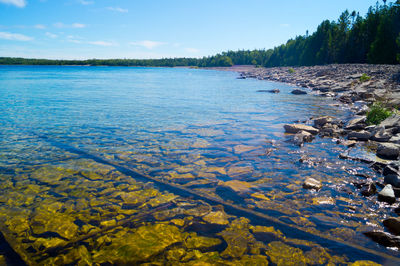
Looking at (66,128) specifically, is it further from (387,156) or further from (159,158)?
(387,156)

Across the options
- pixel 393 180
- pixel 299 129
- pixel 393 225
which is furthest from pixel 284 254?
pixel 299 129

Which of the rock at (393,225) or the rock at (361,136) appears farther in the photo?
the rock at (361,136)

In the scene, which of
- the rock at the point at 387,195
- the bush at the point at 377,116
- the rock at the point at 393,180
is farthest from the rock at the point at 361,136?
the rock at the point at 387,195

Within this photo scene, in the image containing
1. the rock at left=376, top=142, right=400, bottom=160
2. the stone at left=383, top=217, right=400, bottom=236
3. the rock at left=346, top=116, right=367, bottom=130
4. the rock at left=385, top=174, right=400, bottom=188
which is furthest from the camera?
the rock at left=346, top=116, right=367, bottom=130

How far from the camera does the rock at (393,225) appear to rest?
13.6 ft

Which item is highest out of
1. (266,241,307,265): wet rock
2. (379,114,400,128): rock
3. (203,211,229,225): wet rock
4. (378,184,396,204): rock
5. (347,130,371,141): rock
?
(379,114,400,128): rock

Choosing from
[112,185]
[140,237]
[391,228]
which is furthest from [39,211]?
[391,228]

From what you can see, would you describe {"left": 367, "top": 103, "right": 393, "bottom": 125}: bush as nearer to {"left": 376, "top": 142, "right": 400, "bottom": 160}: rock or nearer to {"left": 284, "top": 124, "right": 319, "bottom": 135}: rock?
{"left": 284, "top": 124, "right": 319, "bottom": 135}: rock

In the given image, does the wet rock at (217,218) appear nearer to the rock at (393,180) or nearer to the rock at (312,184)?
the rock at (312,184)

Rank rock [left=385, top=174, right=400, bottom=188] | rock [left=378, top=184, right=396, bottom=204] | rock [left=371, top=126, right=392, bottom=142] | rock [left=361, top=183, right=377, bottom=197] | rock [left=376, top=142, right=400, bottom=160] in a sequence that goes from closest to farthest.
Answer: rock [left=378, top=184, right=396, bottom=204] < rock [left=361, top=183, right=377, bottom=197] < rock [left=385, top=174, right=400, bottom=188] < rock [left=376, top=142, right=400, bottom=160] < rock [left=371, top=126, right=392, bottom=142]

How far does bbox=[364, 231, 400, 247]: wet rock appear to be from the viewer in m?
3.87

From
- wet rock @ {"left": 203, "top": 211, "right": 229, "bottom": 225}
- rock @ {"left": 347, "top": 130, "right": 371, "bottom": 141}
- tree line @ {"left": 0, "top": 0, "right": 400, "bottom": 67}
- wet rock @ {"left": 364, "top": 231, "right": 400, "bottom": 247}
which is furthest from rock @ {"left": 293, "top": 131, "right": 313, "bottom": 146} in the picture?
tree line @ {"left": 0, "top": 0, "right": 400, "bottom": 67}

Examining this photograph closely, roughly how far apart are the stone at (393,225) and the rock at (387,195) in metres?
0.94

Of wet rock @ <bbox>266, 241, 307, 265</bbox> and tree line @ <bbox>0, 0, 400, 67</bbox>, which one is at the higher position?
tree line @ <bbox>0, 0, 400, 67</bbox>
